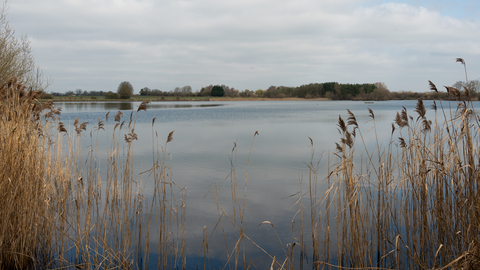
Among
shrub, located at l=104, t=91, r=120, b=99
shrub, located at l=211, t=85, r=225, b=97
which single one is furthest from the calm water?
shrub, located at l=211, t=85, r=225, b=97

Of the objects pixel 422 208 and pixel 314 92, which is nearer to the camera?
pixel 422 208

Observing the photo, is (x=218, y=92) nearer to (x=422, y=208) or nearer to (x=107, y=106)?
(x=107, y=106)

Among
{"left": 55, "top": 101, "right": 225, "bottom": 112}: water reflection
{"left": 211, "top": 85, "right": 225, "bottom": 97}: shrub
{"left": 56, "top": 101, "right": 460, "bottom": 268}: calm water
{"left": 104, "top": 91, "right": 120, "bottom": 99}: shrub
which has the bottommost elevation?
{"left": 56, "top": 101, "right": 460, "bottom": 268}: calm water

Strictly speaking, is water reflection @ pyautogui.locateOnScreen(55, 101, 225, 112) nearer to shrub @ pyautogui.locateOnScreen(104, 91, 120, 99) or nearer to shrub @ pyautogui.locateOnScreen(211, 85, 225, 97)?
shrub @ pyautogui.locateOnScreen(104, 91, 120, 99)

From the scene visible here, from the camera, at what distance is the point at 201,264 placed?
3930 millimetres

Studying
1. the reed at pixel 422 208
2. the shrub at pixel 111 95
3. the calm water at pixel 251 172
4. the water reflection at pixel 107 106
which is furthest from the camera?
the shrub at pixel 111 95

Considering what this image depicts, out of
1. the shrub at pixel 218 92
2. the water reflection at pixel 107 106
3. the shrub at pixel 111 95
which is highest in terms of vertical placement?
the shrub at pixel 218 92

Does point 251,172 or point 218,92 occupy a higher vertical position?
point 218,92

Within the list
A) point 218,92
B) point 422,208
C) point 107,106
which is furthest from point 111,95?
point 422,208

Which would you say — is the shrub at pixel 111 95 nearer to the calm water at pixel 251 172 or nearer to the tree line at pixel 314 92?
the tree line at pixel 314 92

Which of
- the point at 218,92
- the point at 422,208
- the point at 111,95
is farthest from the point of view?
the point at 218,92

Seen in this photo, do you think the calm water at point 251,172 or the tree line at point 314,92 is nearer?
the calm water at point 251,172

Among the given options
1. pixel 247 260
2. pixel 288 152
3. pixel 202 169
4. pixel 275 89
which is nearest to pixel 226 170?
pixel 202 169

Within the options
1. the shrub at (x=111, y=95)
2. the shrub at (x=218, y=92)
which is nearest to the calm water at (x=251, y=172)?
the shrub at (x=111, y=95)
